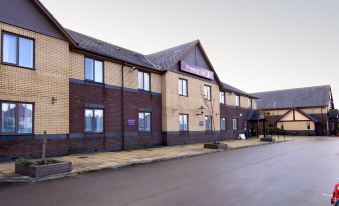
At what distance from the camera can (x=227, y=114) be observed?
33375 millimetres

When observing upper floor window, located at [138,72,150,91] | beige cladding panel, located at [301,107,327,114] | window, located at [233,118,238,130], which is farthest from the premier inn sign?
beige cladding panel, located at [301,107,327,114]

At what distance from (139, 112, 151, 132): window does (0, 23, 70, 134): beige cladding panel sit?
6.92 metres

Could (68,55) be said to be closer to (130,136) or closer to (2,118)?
(2,118)

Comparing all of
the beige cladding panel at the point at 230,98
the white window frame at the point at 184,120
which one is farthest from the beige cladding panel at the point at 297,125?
the white window frame at the point at 184,120

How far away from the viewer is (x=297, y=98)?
55.1 metres

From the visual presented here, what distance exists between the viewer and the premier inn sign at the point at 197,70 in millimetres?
25359

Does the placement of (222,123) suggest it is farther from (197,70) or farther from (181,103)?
(181,103)

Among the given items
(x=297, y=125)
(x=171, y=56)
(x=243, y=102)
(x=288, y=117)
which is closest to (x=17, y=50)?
(x=171, y=56)

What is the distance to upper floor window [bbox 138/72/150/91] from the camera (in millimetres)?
21719

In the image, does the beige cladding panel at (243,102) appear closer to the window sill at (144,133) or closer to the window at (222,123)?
the window at (222,123)

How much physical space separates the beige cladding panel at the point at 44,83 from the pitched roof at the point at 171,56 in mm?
10282

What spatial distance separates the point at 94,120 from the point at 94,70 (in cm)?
334

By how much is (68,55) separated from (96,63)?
249cm

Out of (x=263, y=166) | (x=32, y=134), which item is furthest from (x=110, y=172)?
(x=263, y=166)
